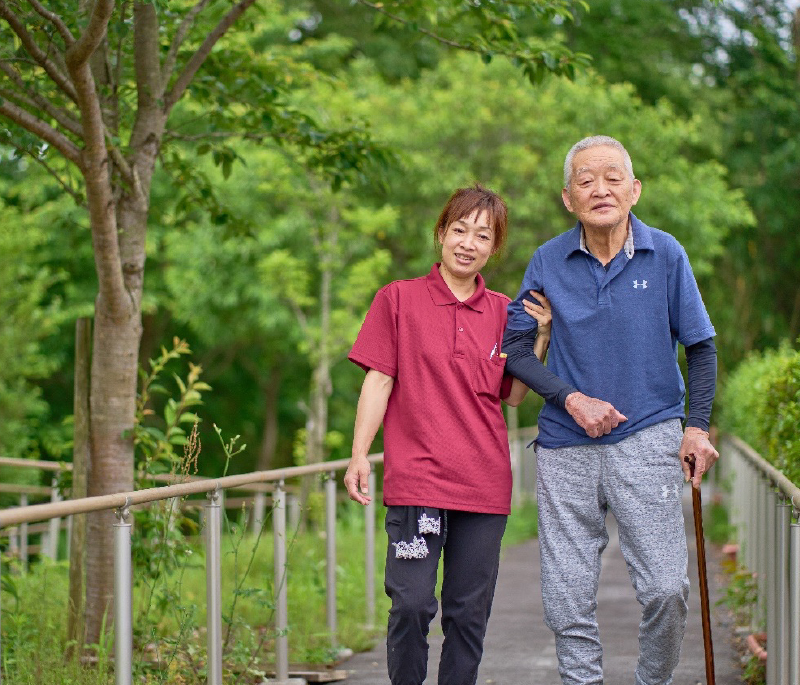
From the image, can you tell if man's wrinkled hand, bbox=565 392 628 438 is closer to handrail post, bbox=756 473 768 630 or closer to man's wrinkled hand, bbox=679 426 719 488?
man's wrinkled hand, bbox=679 426 719 488

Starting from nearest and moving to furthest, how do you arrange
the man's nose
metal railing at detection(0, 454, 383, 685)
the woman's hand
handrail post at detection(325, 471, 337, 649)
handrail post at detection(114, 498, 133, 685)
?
metal railing at detection(0, 454, 383, 685) < handrail post at detection(114, 498, 133, 685) < the man's nose < the woman's hand < handrail post at detection(325, 471, 337, 649)

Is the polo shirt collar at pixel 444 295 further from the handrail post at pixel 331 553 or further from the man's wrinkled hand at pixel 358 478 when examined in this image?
the handrail post at pixel 331 553

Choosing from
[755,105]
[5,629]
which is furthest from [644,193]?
[5,629]

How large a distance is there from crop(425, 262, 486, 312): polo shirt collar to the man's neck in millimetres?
379

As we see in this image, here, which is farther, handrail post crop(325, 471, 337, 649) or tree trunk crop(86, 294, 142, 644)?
handrail post crop(325, 471, 337, 649)

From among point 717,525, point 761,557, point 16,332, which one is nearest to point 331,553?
point 761,557

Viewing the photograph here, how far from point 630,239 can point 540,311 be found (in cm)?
34

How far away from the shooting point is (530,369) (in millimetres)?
3742

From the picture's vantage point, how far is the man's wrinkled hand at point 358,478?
3859mm

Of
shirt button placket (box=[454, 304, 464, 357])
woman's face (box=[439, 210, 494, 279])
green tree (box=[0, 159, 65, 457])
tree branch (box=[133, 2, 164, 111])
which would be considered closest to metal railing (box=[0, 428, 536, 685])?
shirt button placket (box=[454, 304, 464, 357])

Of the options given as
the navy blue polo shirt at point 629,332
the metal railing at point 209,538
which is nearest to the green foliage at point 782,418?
the navy blue polo shirt at point 629,332

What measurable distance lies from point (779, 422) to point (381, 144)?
2.41 metres

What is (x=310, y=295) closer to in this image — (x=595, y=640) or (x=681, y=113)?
(x=681, y=113)

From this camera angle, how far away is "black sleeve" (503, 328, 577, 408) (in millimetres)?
3650
